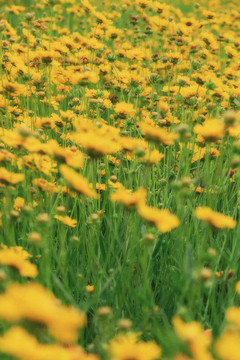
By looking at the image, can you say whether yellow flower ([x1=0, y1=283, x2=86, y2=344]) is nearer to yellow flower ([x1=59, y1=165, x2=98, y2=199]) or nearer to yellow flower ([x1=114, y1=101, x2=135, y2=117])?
yellow flower ([x1=59, y1=165, x2=98, y2=199])

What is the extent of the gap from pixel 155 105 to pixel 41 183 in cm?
113

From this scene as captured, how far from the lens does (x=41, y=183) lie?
44.9 inches

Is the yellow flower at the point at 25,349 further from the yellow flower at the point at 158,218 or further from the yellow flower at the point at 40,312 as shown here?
the yellow flower at the point at 158,218

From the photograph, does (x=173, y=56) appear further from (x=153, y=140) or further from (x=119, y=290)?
(x=119, y=290)

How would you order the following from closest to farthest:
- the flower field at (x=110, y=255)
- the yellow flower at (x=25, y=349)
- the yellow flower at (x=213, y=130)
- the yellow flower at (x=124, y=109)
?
1. the yellow flower at (x=25, y=349)
2. the flower field at (x=110, y=255)
3. the yellow flower at (x=213, y=130)
4. the yellow flower at (x=124, y=109)

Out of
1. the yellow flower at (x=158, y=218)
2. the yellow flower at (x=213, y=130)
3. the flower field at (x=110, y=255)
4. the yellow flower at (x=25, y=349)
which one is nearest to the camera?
the yellow flower at (x=25, y=349)

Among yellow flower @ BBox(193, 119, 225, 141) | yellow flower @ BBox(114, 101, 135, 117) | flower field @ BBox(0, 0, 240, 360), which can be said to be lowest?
flower field @ BBox(0, 0, 240, 360)

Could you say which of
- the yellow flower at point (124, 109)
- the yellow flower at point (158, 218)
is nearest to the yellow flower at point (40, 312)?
the yellow flower at point (158, 218)

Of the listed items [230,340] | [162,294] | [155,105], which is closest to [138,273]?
[162,294]

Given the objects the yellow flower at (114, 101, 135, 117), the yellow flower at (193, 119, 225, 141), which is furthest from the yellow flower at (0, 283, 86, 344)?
the yellow flower at (114, 101, 135, 117)

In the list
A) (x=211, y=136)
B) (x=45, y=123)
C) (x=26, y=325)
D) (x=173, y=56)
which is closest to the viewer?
(x=26, y=325)

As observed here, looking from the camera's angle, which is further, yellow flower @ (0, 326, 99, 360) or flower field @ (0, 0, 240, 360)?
flower field @ (0, 0, 240, 360)

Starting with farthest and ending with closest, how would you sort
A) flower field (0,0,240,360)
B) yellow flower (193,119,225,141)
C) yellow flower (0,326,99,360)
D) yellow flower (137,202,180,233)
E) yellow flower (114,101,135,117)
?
yellow flower (114,101,135,117), yellow flower (193,119,225,141), yellow flower (137,202,180,233), flower field (0,0,240,360), yellow flower (0,326,99,360)

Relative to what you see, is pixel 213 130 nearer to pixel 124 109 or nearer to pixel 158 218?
pixel 158 218
